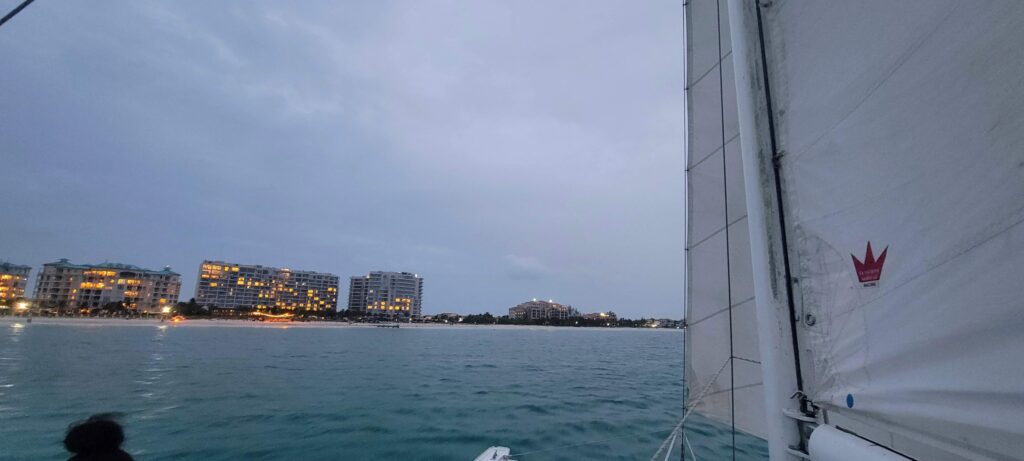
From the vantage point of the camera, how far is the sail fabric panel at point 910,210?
1.47 m

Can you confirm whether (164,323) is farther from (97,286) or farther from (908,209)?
(908,209)

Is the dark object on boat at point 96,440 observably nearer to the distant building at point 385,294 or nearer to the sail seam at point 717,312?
the sail seam at point 717,312

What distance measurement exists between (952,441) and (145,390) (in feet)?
79.6

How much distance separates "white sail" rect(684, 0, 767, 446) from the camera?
12.6 ft

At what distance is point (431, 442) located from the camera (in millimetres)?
10852

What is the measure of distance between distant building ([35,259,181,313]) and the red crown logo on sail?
146523 mm

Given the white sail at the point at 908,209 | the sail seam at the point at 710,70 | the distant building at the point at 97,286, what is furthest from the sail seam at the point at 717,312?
the distant building at the point at 97,286

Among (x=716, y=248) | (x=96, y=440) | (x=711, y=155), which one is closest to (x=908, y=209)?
(x=716, y=248)

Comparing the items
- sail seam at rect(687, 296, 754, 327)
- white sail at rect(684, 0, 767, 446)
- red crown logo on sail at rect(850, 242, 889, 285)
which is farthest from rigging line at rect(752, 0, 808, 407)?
sail seam at rect(687, 296, 754, 327)

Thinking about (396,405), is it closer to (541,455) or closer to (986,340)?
(541,455)

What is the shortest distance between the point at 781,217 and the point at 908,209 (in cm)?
62

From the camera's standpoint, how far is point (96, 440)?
255 cm

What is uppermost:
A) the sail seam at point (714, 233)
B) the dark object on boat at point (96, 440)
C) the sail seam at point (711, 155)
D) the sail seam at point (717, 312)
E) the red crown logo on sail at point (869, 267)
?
the sail seam at point (711, 155)

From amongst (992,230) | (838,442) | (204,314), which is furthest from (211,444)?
(204,314)
